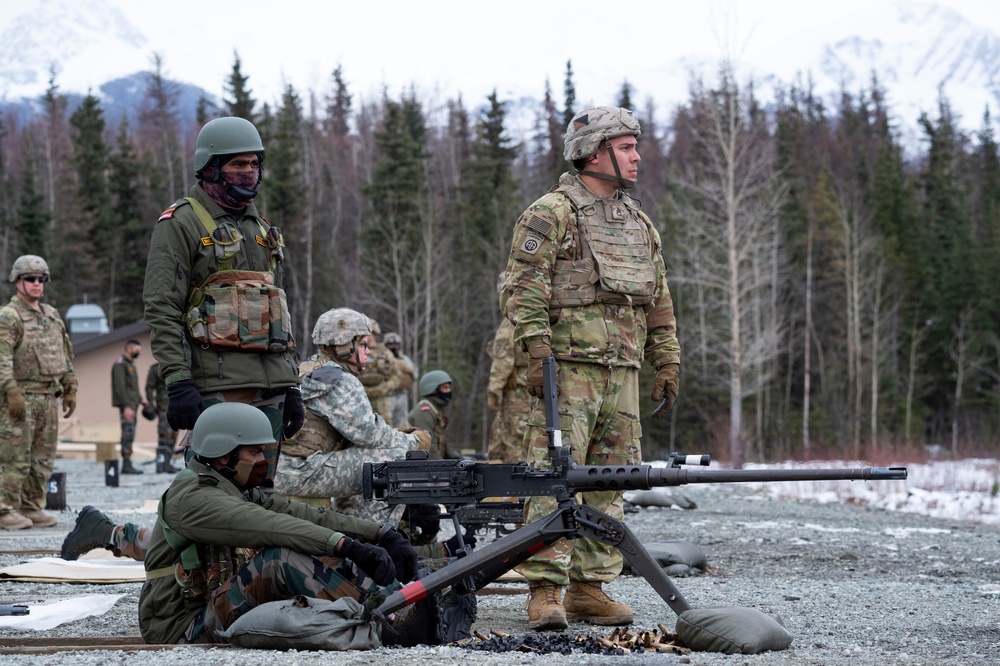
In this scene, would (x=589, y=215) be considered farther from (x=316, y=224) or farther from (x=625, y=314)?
(x=316, y=224)

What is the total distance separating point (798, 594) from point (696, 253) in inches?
1608

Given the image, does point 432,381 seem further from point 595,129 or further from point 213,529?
point 213,529

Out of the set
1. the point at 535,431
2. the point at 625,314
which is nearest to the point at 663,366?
the point at 625,314

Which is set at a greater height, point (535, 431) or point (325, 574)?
point (535, 431)

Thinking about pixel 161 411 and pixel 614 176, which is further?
pixel 161 411

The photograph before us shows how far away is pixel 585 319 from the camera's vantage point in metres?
6.46

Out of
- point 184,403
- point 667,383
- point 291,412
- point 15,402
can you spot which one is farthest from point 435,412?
point 184,403

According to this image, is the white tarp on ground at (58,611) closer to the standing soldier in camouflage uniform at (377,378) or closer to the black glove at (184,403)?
the black glove at (184,403)

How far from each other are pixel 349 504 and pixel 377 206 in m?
47.9

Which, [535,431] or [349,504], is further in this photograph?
[349,504]

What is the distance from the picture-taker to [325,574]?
5402mm

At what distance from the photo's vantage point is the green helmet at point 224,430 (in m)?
5.41

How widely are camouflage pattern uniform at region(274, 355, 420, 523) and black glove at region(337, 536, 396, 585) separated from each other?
91.8 inches

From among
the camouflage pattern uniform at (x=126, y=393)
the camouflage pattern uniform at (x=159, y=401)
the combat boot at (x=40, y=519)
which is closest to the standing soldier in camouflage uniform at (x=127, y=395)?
the camouflage pattern uniform at (x=126, y=393)
